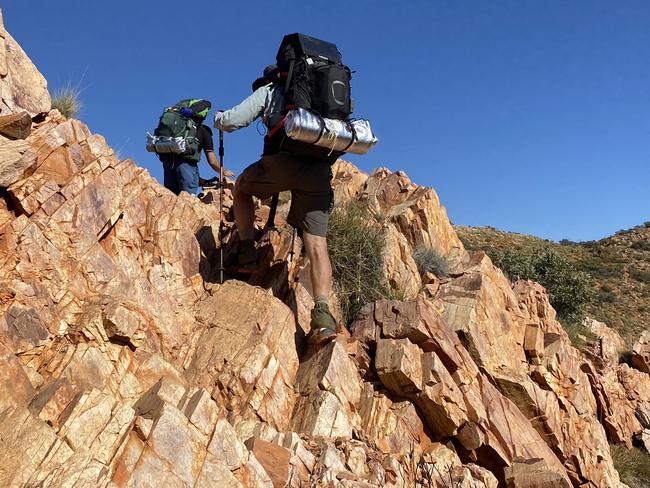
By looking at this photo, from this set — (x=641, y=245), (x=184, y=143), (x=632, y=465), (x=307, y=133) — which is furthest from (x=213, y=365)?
(x=641, y=245)

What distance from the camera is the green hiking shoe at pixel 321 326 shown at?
6.46 metres

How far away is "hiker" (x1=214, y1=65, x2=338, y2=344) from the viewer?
6.62 metres

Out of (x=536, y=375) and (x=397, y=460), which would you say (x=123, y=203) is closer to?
(x=397, y=460)

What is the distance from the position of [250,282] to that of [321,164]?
6.52 ft

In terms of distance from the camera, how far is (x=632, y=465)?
10.0 m

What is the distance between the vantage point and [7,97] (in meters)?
7.21

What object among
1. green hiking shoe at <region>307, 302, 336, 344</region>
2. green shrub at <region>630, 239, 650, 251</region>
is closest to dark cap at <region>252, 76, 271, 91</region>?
green hiking shoe at <region>307, 302, 336, 344</region>

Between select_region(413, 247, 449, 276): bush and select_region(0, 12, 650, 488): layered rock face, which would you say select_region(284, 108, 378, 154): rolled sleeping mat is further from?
select_region(413, 247, 449, 276): bush

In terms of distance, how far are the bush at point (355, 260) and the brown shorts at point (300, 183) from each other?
5.37 feet

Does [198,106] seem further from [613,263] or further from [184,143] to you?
[613,263]

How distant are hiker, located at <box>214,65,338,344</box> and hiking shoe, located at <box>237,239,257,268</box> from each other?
806mm

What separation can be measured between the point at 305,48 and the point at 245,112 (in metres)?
0.95

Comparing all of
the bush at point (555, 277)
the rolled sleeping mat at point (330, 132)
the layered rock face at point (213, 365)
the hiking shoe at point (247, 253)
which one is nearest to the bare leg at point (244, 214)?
the hiking shoe at point (247, 253)

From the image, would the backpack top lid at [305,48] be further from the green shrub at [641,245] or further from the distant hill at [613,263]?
the green shrub at [641,245]
